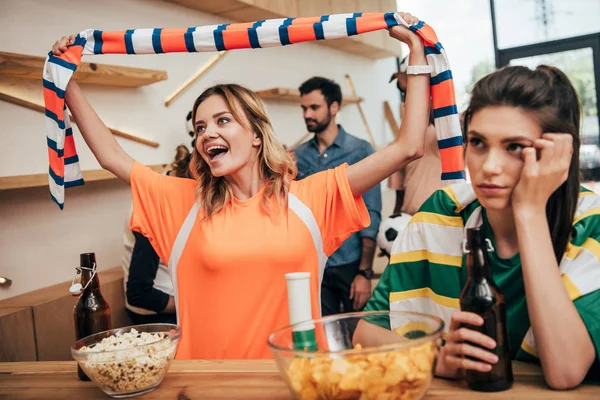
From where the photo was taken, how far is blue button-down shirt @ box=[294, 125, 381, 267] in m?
3.21

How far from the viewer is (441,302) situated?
1.16 metres

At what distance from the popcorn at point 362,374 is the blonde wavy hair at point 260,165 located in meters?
0.85

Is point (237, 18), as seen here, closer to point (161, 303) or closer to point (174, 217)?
point (161, 303)

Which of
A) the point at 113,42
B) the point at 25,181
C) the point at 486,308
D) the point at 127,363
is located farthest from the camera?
the point at 25,181

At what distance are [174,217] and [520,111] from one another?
1048mm

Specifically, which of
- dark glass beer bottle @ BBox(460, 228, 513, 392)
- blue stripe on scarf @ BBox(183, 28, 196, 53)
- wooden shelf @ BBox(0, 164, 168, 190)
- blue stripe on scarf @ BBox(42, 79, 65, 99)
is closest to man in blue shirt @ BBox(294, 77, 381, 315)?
wooden shelf @ BBox(0, 164, 168, 190)

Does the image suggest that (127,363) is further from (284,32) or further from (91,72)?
(91,72)

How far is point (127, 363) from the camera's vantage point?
100cm

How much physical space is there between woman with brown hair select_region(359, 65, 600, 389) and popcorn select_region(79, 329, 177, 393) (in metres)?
0.48

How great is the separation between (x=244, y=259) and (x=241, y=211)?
6.3 inches

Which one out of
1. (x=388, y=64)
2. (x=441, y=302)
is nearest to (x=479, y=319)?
(x=441, y=302)

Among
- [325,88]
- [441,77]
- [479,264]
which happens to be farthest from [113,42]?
[325,88]

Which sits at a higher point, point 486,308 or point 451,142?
Result: point 451,142

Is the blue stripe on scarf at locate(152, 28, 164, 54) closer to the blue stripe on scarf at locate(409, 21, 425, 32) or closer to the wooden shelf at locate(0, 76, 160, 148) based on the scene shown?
the blue stripe on scarf at locate(409, 21, 425, 32)
